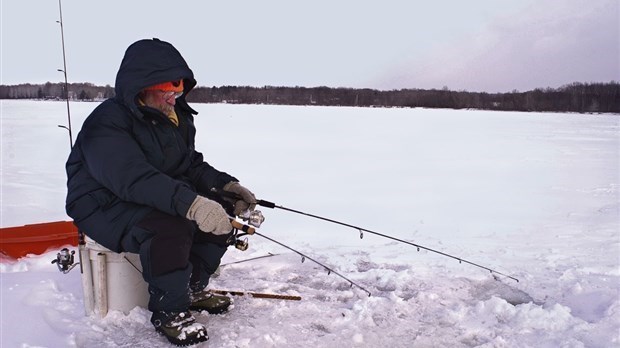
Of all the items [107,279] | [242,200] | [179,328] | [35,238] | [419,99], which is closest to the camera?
[179,328]

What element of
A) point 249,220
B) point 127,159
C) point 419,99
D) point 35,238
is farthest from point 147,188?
point 419,99

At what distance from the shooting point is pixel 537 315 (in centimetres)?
292

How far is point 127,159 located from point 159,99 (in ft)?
1.47

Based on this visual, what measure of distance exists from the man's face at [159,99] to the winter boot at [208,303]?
1000 millimetres

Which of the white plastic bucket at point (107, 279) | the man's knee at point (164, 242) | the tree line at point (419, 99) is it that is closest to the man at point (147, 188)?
the man's knee at point (164, 242)

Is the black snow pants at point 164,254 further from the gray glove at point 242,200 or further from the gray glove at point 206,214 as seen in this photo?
the gray glove at point 242,200

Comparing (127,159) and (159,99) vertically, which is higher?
(159,99)

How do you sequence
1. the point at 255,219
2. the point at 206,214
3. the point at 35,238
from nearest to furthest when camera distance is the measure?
the point at 206,214, the point at 255,219, the point at 35,238

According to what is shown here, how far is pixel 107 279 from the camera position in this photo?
2795 millimetres

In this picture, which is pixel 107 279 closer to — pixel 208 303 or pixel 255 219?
pixel 208 303

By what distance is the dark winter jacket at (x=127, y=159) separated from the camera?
2.49 m

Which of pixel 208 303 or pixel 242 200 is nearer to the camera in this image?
pixel 208 303

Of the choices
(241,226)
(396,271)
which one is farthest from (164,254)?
(396,271)

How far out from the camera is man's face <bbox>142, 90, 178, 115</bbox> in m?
2.80
